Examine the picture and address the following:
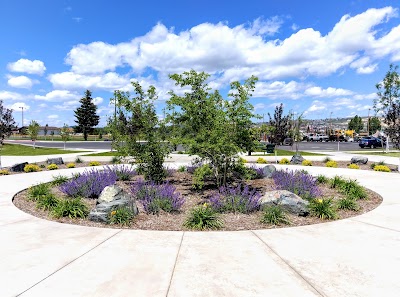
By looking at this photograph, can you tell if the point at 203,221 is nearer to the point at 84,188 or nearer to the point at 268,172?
the point at 84,188

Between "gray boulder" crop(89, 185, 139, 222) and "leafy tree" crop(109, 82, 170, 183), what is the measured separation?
9.23ft

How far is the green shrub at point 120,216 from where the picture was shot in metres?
6.33

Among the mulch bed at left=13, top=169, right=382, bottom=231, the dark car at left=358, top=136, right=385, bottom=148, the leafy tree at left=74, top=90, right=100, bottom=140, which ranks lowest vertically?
the mulch bed at left=13, top=169, right=382, bottom=231

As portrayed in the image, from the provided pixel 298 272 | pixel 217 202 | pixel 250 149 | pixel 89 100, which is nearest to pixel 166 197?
pixel 217 202

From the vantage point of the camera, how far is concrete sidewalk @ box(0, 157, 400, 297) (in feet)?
11.9

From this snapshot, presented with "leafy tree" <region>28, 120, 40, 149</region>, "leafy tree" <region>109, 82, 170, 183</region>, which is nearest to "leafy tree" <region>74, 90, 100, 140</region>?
"leafy tree" <region>28, 120, 40, 149</region>

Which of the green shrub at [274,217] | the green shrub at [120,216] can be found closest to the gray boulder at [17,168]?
the green shrub at [120,216]

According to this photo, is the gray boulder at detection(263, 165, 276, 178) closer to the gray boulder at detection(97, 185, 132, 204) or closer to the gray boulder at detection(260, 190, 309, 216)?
the gray boulder at detection(260, 190, 309, 216)

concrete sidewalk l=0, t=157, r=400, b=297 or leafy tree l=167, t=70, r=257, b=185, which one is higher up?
leafy tree l=167, t=70, r=257, b=185

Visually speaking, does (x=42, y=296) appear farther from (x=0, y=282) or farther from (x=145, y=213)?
(x=145, y=213)

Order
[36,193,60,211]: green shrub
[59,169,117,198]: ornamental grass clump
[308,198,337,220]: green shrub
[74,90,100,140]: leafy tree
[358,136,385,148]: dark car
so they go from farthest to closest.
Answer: [74,90,100,140]: leafy tree, [358,136,385,148]: dark car, [59,169,117,198]: ornamental grass clump, [36,193,60,211]: green shrub, [308,198,337,220]: green shrub

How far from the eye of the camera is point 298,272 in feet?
13.3

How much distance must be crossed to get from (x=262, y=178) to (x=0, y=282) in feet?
31.2

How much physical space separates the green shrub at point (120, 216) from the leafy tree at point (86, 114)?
241ft
